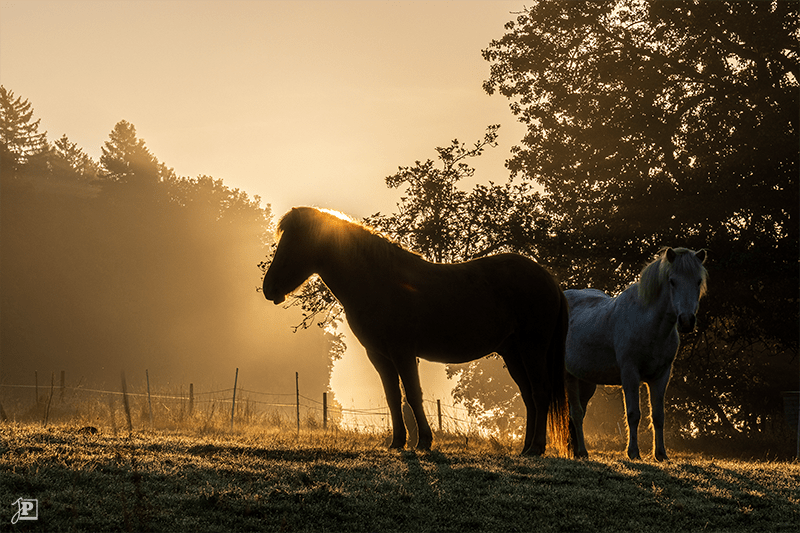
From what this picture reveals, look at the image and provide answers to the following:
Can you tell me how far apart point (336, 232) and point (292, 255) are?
589 mm

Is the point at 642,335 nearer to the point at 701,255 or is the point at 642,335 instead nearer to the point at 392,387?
the point at 701,255

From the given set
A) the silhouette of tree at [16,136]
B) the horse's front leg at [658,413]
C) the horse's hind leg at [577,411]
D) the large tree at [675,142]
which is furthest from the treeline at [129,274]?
the horse's front leg at [658,413]

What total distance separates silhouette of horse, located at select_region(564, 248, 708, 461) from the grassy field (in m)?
2.28

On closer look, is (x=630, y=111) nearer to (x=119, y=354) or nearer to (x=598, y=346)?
(x=598, y=346)

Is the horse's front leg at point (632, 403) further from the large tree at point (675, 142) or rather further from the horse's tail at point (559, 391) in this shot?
the large tree at point (675, 142)

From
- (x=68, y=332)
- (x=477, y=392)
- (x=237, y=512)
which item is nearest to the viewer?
(x=237, y=512)

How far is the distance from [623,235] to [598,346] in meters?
7.05

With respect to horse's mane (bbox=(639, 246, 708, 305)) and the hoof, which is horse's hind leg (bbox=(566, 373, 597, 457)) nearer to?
the hoof

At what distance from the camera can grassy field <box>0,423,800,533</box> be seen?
5.02 metres

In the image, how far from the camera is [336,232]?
8.50 m

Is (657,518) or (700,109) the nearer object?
(657,518)

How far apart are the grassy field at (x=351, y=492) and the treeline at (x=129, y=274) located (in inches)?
1937

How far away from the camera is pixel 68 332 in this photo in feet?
188

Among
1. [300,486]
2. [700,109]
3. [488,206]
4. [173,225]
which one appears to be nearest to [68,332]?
[173,225]
